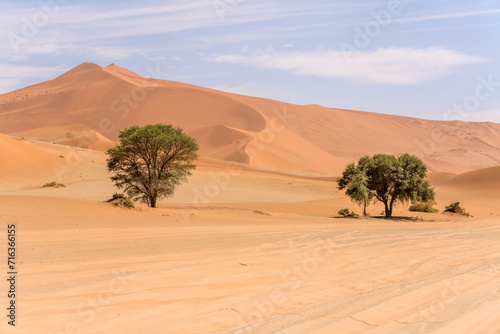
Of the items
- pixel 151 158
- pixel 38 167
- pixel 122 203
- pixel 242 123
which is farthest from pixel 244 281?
pixel 242 123

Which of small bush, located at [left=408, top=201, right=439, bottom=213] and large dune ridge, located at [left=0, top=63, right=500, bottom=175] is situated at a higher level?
large dune ridge, located at [left=0, top=63, right=500, bottom=175]

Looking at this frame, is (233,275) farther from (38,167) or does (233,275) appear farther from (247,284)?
(38,167)

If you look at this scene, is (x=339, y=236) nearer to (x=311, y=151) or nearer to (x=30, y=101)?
(x=311, y=151)

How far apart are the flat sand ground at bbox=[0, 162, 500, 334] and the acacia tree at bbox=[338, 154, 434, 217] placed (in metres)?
19.0

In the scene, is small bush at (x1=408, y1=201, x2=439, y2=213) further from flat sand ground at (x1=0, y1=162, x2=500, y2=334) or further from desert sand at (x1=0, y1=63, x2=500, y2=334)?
flat sand ground at (x1=0, y1=162, x2=500, y2=334)

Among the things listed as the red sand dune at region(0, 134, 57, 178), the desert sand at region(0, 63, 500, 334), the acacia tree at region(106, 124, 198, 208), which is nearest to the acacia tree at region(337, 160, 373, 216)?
the desert sand at region(0, 63, 500, 334)

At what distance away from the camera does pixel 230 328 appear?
5785mm

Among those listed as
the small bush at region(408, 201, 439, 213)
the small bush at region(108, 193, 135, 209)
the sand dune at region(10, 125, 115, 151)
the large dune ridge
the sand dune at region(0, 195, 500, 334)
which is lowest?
the sand dune at region(0, 195, 500, 334)

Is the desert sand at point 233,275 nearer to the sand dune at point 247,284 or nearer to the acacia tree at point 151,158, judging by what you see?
the sand dune at point 247,284

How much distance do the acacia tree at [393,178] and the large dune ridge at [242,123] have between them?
51.9m

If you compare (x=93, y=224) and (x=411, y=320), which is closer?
(x=411, y=320)

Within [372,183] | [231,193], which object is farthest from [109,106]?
[372,183]

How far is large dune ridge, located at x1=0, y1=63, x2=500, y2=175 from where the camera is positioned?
103 metres

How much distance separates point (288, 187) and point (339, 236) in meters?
41.7
